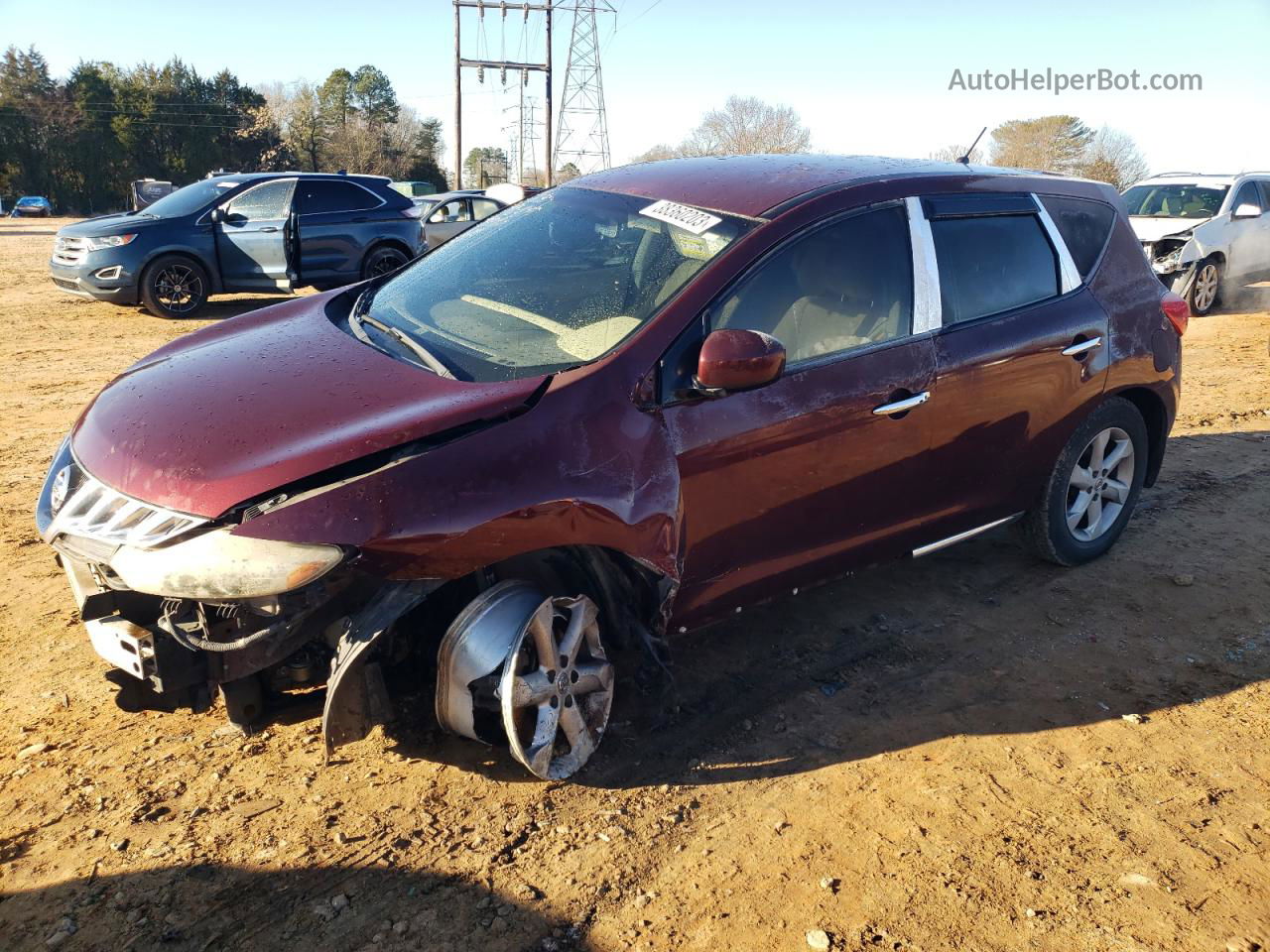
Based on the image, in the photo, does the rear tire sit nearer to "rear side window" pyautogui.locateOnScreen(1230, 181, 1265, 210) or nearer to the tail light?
the tail light

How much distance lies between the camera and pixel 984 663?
3.93m

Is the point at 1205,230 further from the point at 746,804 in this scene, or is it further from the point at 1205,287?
the point at 746,804

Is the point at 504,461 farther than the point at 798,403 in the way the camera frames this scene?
No

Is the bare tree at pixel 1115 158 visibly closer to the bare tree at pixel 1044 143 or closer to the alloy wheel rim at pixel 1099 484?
the bare tree at pixel 1044 143


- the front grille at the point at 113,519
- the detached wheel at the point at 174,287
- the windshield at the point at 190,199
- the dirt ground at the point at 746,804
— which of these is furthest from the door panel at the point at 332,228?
the front grille at the point at 113,519

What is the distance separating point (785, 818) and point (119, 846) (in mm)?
1864

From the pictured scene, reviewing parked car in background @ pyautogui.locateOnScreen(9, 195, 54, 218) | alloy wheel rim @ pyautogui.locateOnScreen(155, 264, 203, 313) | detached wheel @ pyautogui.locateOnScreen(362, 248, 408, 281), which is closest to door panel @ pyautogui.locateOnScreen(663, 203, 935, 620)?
detached wheel @ pyautogui.locateOnScreen(362, 248, 408, 281)

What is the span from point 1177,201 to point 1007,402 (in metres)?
11.5

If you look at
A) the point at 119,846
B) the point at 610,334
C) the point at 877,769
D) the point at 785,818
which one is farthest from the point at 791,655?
the point at 119,846

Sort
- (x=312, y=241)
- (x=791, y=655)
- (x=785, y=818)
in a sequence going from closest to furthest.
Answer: (x=785, y=818) < (x=791, y=655) < (x=312, y=241)

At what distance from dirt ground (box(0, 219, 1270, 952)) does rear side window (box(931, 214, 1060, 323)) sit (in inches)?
53.4

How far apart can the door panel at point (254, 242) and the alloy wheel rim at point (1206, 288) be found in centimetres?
1175

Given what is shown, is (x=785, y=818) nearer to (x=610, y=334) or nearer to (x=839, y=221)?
(x=610, y=334)

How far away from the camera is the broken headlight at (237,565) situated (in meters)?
2.48
